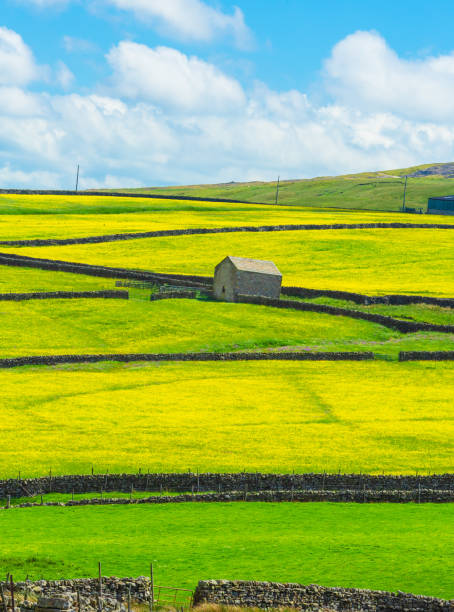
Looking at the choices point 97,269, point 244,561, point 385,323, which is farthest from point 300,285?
point 244,561

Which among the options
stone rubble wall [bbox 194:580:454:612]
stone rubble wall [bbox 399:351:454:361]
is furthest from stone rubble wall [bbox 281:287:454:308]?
stone rubble wall [bbox 194:580:454:612]

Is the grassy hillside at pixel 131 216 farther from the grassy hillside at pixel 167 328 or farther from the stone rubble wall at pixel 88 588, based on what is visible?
the stone rubble wall at pixel 88 588

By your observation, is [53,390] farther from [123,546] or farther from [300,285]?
[300,285]

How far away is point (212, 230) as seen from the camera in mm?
136500

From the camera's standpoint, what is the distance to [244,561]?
106 feet

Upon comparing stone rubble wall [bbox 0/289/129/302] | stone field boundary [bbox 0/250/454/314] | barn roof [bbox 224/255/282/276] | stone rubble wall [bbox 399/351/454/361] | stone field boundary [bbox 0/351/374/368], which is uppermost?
barn roof [bbox 224/255/282/276]

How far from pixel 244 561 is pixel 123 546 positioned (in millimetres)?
4573

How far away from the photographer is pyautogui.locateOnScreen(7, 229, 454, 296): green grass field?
108m

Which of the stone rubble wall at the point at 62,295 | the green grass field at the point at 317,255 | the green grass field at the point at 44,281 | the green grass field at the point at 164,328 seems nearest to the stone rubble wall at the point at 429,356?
the green grass field at the point at 164,328

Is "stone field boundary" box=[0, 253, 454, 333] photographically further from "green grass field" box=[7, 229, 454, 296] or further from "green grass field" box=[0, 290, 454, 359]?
"green grass field" box=[7, 229, 454, 296]

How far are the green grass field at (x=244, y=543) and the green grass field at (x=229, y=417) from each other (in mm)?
5209

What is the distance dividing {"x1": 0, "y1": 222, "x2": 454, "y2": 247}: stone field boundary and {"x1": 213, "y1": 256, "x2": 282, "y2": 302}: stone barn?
116ft

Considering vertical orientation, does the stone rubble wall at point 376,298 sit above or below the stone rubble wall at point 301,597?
above

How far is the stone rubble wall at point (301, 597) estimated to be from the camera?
88.0 feet
